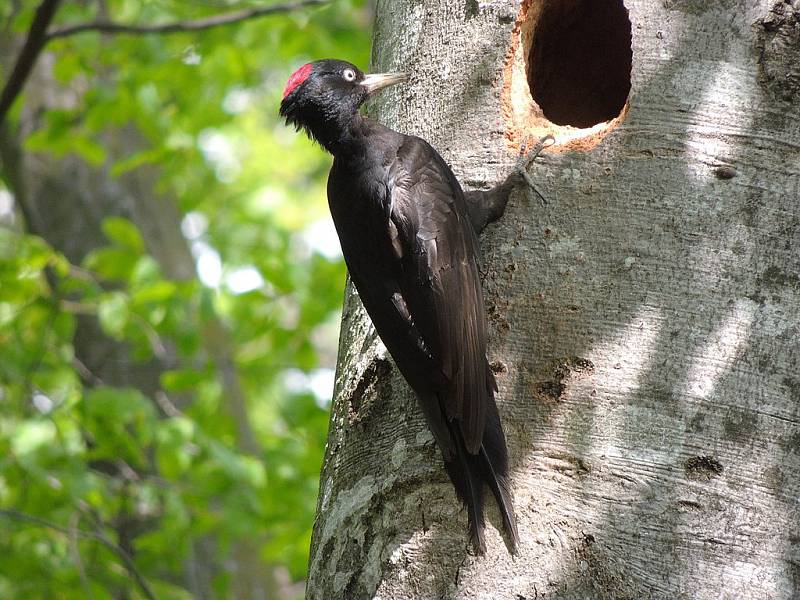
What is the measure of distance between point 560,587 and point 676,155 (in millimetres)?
1032

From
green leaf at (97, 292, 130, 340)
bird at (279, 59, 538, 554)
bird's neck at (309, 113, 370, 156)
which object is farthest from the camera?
green leaf at (97, 292, 130, 340)

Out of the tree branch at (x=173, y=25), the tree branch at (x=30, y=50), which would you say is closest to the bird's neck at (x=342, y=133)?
the tree branch at (x=30, y=50)

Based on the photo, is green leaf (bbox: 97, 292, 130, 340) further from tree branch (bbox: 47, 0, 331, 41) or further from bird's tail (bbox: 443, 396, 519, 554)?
bird's tail (bbox: 443, 396, 519, 554)

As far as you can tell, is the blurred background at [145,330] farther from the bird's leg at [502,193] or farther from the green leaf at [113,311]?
the bird's leg at [502,193]

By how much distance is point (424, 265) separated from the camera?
261 cm

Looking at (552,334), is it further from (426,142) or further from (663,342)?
(426,142)

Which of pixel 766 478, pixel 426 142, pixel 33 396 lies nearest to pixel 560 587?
pixel 766 478

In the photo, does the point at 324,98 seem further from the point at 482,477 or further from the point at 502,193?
the point at 482,477

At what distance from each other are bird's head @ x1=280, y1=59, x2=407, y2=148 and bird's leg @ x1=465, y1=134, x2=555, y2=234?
754 mm

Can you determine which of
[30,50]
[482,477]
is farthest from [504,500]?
[30,50]

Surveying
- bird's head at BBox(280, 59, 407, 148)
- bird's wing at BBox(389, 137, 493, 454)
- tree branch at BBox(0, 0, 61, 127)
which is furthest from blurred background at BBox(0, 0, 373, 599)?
bird's wing at BBox(389, 137, 493, 454)

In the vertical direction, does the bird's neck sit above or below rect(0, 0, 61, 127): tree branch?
below

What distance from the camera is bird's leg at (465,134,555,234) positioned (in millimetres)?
2375

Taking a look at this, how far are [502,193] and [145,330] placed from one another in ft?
9.94
